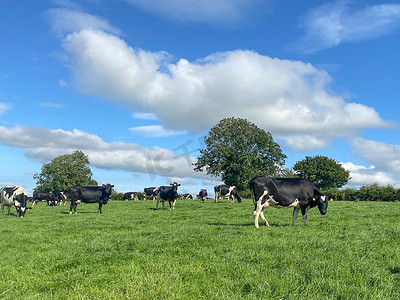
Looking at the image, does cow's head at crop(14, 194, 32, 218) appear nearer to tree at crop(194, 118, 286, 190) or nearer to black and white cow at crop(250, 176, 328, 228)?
black and white cow at crop(250, 176, 328, 228)

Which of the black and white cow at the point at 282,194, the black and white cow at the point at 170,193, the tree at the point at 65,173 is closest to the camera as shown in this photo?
the black and white cow at the point at 282,194

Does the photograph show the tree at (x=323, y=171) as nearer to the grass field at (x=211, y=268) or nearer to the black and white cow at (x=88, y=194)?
the black and white cow at (x=88, y=194)

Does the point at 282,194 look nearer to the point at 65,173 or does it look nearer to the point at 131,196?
the point at 131,196

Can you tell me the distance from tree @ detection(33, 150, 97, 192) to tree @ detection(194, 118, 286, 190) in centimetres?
3849

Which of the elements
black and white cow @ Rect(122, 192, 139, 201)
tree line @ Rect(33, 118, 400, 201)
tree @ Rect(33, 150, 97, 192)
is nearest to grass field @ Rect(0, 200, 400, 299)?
tree line @ Rect(33, 118, 400, 201)

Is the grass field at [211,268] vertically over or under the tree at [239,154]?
under

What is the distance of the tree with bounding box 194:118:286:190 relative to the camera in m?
53.0

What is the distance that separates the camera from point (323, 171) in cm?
8438

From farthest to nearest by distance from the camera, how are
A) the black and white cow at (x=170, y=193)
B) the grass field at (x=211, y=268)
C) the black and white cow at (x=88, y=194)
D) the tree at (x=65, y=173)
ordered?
the tree at (x=65, y=173)
the black and white cow at (x=170, y=193)
the black and white cow at (x=88, y=194)
the grass field at (x=211, y=268)

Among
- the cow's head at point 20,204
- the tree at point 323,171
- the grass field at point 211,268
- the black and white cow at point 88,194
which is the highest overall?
the tree at point 323,171

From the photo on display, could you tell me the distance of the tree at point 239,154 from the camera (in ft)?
174

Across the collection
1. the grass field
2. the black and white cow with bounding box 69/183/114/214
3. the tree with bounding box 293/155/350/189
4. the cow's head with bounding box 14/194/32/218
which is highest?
the tree with bounding box 293/155/350/189

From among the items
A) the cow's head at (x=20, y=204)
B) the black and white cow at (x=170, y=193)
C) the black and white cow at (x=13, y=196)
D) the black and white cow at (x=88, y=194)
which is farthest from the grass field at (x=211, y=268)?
the black and white cow at (x=170, y=193)

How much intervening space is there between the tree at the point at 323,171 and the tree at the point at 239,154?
32620 millimetres
